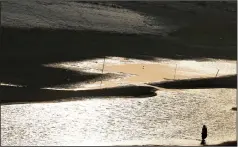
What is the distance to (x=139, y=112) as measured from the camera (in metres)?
20.7

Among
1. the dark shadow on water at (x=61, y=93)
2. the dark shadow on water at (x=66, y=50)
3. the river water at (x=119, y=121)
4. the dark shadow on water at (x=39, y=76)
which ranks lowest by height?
the river water at (x=119, y=121)

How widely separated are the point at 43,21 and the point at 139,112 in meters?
13.6

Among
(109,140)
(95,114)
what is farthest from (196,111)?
(109,140)

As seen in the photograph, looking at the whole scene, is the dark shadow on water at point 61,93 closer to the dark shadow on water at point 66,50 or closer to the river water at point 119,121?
the river water at point 119,121

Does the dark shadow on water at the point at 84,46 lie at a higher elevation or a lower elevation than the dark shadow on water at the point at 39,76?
higher

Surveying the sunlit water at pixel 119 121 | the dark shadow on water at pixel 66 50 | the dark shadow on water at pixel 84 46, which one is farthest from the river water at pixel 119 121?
the dark shadow on water at pixel 84 46

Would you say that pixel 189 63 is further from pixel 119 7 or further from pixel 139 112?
pixel 119 7

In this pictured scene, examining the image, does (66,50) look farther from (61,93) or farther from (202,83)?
(61,93)

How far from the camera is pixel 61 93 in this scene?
21953mm

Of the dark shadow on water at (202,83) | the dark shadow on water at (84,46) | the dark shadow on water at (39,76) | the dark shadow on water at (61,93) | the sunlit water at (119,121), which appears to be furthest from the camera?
the dark shadow on water at (84,46)

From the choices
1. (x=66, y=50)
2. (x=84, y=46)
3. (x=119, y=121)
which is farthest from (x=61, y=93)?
(x=84, y=46)

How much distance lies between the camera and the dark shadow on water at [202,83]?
25.2m

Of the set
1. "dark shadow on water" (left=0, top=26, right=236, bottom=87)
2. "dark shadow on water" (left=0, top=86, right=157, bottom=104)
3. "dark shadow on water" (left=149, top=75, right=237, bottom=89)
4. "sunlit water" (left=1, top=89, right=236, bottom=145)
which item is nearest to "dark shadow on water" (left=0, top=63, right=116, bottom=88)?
"dark shadow on water" (left=0, top=26, right=236, bottom=87)

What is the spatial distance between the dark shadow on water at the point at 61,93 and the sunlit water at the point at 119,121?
→ 53cm
